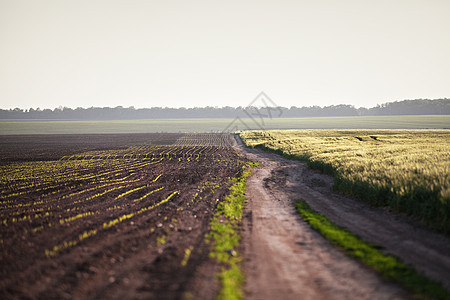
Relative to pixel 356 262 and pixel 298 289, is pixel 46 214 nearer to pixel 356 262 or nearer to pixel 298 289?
pixel 298 289

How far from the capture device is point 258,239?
8.91 metres

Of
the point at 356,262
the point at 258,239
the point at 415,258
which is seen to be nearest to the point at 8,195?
the point at 258,239

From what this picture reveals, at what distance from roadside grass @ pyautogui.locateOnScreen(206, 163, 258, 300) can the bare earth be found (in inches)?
10.9

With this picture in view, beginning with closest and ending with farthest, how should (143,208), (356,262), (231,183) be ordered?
(356,262), (143,208), (231,183)

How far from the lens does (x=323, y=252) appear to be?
7.87 meters

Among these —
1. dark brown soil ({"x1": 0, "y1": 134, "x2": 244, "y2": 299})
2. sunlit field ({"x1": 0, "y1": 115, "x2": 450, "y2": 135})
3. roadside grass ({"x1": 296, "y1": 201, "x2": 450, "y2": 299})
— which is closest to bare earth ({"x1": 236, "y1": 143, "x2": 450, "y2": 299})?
roadside grass ({"x1": 296, "y1": 201, "x2": 450, "y2": 299})

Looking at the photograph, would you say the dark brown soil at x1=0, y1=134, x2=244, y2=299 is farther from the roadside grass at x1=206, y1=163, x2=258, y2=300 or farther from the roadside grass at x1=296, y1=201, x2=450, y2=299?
the roadside grass at x1=296, y1=201, x2=450, y2=299

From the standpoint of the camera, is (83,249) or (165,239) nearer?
(83,249)

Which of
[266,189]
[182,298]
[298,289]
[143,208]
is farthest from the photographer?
[266,189]

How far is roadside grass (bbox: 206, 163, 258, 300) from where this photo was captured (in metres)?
5.82

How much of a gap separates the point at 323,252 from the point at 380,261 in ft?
4.76

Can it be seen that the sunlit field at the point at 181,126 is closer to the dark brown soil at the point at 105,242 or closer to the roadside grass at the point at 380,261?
the dark brown soil at the point at 105,242

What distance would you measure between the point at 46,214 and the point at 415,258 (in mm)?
13232

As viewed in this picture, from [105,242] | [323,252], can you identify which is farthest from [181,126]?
[323,252]
